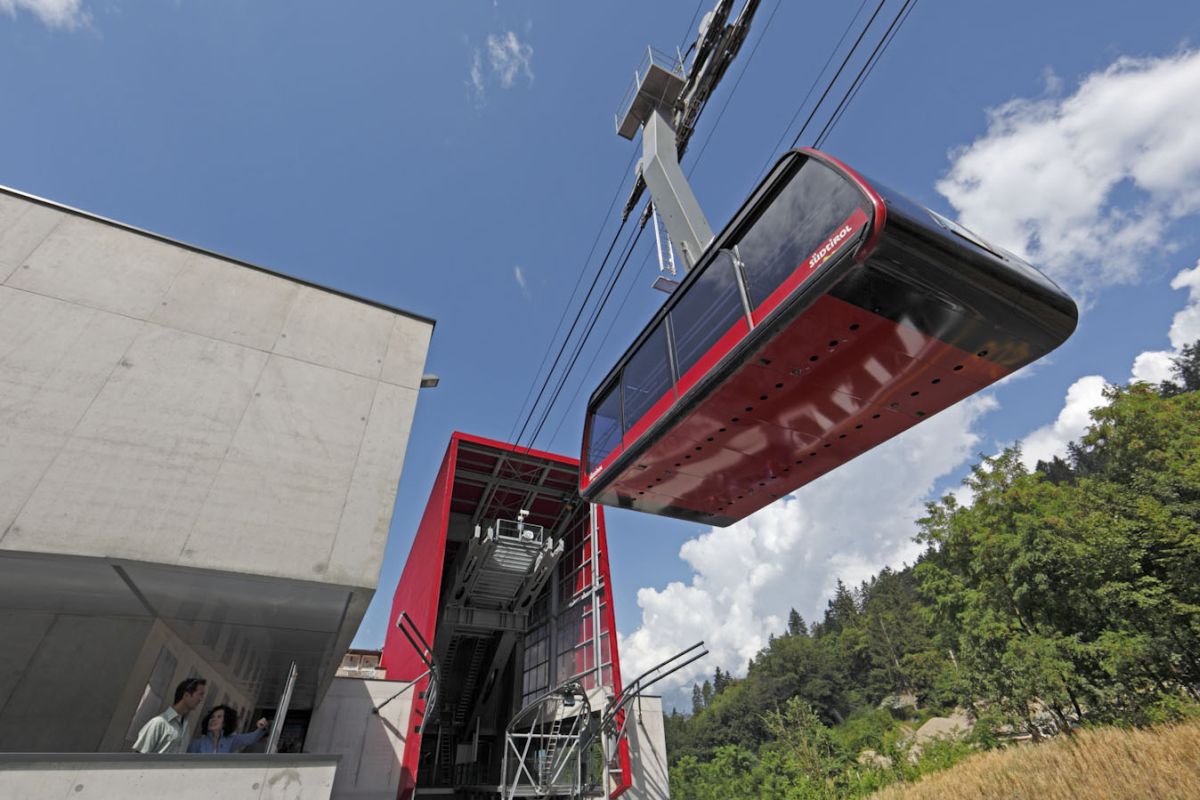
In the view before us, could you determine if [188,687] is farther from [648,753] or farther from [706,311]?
[648,753]

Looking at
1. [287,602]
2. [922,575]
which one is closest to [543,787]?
[287,602]

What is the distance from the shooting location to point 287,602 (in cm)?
576

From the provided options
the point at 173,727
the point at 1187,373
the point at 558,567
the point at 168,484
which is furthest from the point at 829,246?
the point at 1187,373

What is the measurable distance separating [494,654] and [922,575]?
20355 mm

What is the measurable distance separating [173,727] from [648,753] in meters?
9.76

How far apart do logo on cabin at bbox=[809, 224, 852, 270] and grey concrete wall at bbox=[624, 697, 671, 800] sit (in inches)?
447

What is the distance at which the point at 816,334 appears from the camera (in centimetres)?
417

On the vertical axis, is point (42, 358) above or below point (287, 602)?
above

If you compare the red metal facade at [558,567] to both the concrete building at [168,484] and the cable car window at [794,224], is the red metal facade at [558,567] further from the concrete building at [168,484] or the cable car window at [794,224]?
the cable car window at [794,224]

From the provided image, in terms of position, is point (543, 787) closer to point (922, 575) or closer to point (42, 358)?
point (42, 358)

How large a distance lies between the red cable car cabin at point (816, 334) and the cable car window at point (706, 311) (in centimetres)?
2

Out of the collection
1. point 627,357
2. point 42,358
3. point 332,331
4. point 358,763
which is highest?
point 332,331

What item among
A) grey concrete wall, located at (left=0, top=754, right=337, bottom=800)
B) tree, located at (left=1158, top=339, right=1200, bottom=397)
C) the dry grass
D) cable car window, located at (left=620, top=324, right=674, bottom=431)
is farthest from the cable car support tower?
tree, located at (left=1158, top=339, right=1200, bottom=397)

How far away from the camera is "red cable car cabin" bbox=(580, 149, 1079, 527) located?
12.4 ft
